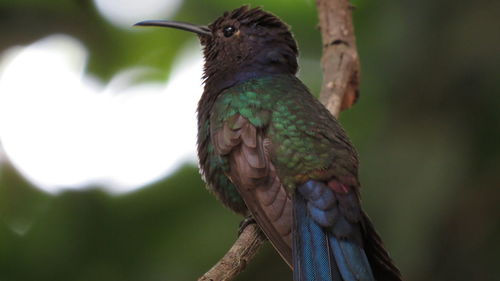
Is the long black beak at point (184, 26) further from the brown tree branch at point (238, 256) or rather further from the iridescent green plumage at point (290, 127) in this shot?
the brown tree branch at point (238, 256)

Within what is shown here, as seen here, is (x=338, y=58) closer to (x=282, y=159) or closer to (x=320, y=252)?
(x=282, y=159)

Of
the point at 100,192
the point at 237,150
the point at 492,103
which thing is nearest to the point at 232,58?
the point at 237,150

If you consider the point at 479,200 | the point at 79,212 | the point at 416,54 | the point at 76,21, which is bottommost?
the point at 479,200

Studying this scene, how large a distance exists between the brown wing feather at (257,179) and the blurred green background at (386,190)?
1.02 meters

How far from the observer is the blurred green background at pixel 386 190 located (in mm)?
4918

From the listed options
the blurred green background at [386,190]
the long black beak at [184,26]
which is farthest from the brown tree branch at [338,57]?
the long black beak at [184,26]

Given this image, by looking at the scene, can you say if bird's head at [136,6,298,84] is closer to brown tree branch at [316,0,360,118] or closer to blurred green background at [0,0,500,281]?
brown tree branch at [316,0,360,118]

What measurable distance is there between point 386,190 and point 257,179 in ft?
4.06

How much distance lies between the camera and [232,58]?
16.0ft

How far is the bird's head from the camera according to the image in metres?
4.84

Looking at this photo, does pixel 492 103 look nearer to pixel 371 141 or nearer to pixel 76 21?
pixel 371 141

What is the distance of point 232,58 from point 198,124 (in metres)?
0.47

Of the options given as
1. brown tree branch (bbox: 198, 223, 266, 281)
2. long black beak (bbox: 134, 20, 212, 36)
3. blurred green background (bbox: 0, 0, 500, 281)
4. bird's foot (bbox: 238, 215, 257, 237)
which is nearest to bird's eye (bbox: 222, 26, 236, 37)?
long black beak (bbox: 134, 20, 212, 36)

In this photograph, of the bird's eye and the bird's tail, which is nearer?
the bird's tail
